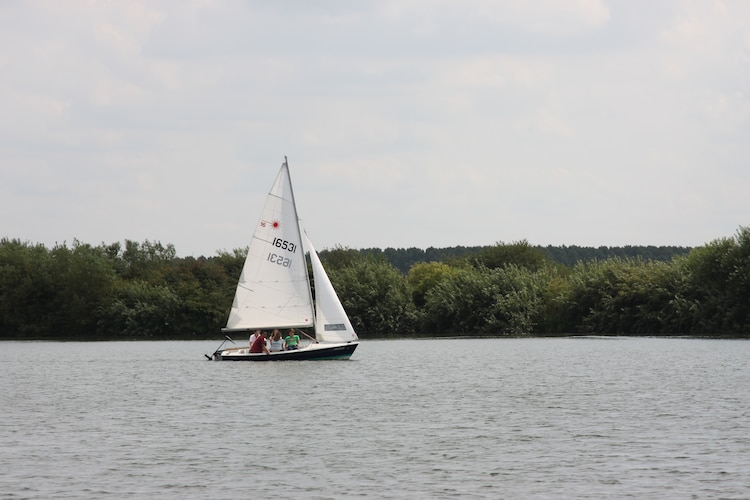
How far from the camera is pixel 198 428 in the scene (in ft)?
121

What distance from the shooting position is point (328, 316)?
204 feet

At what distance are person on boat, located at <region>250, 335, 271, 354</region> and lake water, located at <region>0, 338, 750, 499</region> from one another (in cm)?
94

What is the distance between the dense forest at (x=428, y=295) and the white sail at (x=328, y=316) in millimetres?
38725

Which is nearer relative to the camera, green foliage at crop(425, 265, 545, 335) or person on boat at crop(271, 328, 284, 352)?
person on boat at crop(271, 328, 284, 352)

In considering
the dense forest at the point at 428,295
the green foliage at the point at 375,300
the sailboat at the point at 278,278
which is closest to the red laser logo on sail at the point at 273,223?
the sailboat at the point at 278,278

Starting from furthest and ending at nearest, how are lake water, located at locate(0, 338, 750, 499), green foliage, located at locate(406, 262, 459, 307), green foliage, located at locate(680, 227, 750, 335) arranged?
1. green foliage, located at locate(406, 262, 459, 307)
2. green foliage, located at locate(680, 227, 750, 335)
3. lake water, located at locate(0, 338, 750, 499)

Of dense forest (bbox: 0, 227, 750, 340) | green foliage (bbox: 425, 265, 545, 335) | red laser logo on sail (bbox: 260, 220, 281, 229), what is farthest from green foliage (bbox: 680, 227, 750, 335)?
red laser logo on sail (bbox: 260, 220, 281, 229)

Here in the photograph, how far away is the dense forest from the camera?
9419 cm

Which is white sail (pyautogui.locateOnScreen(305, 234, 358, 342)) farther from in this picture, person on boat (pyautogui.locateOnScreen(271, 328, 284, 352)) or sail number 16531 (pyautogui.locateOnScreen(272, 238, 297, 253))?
person on boat (pyautogui.locateOnScreen(271, 328, 284, 352))

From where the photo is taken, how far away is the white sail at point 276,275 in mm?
63281

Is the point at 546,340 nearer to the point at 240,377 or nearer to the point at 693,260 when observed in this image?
the point at 693,260

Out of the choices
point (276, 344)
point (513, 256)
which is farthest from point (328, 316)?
point (513, 256)

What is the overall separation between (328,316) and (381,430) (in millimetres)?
26384

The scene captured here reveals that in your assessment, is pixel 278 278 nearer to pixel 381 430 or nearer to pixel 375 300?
pixel 381 430
